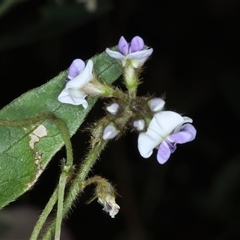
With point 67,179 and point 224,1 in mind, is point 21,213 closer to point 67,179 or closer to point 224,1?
point 67,179

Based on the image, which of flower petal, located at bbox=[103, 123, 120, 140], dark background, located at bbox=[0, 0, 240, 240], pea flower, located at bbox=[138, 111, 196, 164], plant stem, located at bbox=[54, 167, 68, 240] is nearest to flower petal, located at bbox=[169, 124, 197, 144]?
pea flower, located at bbox=[138, 111, 196, 164]

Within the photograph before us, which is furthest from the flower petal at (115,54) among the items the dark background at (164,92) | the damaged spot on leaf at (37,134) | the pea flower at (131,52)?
the dark background at (164,92)

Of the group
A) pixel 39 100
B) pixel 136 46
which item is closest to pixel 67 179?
pixel 39 100

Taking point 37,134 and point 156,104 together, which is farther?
point 37,134

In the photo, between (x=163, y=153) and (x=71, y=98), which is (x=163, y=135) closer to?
(x=163, y=153)

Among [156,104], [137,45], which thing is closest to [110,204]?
[156,104]

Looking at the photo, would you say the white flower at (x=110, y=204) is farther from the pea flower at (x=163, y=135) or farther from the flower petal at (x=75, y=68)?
the flower petal at (x=75, y=68)

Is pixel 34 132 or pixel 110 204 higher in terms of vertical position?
pixel 34 132
